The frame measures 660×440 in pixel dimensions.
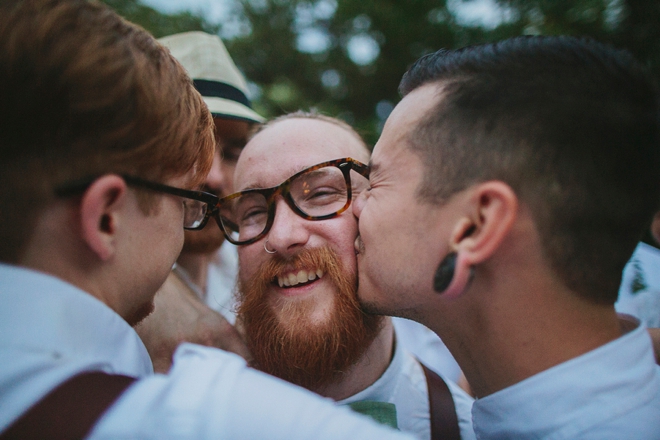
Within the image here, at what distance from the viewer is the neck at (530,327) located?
1.31 m

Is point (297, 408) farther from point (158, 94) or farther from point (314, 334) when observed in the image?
point (158, 94)

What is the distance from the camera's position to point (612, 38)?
375 cm

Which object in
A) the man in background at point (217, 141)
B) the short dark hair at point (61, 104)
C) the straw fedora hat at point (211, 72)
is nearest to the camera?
the short dark hair at point (61, 104)

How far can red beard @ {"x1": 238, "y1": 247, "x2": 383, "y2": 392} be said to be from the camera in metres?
1.86

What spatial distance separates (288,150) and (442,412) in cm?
154

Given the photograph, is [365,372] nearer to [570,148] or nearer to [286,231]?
[286,231]

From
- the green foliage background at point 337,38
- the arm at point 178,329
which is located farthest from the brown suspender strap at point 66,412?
the green foliage background at point 337,38

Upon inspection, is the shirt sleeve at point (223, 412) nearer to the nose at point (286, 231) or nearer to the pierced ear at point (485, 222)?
the pierced ear at point (485, 222)

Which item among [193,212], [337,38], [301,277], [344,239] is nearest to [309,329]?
[301,277]

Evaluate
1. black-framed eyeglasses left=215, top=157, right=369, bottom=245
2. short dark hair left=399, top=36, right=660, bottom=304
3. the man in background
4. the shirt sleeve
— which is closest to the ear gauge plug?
short dark hair left=399, top=36, right=660, bottom=304

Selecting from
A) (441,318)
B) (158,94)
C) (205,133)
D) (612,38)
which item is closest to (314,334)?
(441,318)

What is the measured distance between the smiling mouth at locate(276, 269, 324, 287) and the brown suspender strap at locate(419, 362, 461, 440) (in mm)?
934

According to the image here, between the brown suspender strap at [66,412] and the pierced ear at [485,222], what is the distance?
1.03m

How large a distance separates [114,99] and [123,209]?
324 millimetres
